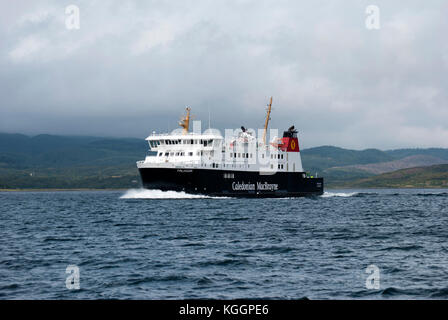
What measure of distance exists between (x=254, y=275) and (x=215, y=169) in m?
50.3

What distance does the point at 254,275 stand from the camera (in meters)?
18.9

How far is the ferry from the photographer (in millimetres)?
66938

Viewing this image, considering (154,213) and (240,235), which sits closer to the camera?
(240,235)

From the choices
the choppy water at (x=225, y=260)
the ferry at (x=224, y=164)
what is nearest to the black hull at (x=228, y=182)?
the ferry at (x=224, y=164)

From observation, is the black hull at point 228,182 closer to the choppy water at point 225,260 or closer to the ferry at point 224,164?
the ferry at point 224,164

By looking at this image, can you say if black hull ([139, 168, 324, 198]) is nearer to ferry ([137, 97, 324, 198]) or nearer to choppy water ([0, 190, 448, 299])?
ferry ([137, 97, 324, 198])

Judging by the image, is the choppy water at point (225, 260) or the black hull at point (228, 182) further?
the black hull at point (228, 182)

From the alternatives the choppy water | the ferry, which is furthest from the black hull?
the choppy water

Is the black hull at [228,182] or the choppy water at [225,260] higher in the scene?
the black hull at [228,182]

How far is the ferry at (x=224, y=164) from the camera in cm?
6694

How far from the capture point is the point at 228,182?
234ft
